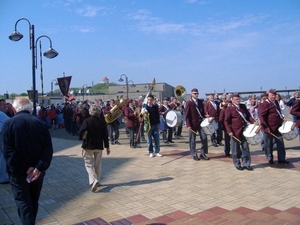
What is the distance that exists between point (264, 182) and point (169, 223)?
286cm

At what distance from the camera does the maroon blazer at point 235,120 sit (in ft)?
25.4

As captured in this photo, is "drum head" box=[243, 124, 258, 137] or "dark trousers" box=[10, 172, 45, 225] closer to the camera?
"dark trousers" box=[10, 172, 45, 225]

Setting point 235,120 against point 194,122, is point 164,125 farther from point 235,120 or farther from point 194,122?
point 235,120

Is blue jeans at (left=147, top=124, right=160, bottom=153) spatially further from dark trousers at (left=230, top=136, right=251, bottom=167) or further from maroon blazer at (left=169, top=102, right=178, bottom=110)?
maroon blazer at (left=169, top=102, right=178, bottom=110)

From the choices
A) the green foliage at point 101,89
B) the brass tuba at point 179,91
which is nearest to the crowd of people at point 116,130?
the brass tuba at point 179,91

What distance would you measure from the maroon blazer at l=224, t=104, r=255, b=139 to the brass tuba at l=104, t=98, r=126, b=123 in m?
6.68

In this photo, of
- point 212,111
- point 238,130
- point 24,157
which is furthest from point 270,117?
point 24,157

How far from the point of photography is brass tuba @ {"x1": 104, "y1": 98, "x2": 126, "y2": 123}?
13.6 meters

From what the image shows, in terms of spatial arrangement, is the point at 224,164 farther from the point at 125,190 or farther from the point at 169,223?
the point at 169,223

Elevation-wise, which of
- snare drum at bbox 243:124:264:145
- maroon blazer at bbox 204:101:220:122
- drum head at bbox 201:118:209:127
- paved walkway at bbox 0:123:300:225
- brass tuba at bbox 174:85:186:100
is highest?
brass tuba at bbox 174:85:186:100

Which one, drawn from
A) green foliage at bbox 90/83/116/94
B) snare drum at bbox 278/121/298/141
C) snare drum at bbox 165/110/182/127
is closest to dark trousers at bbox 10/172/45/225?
snare drum at bbox 278/121/298/141

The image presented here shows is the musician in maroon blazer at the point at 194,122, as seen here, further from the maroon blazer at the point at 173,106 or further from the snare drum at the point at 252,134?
the maroon blazer at the point at 173,106

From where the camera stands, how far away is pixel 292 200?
5281mm

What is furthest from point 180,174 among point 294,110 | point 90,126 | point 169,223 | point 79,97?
point 79,97
